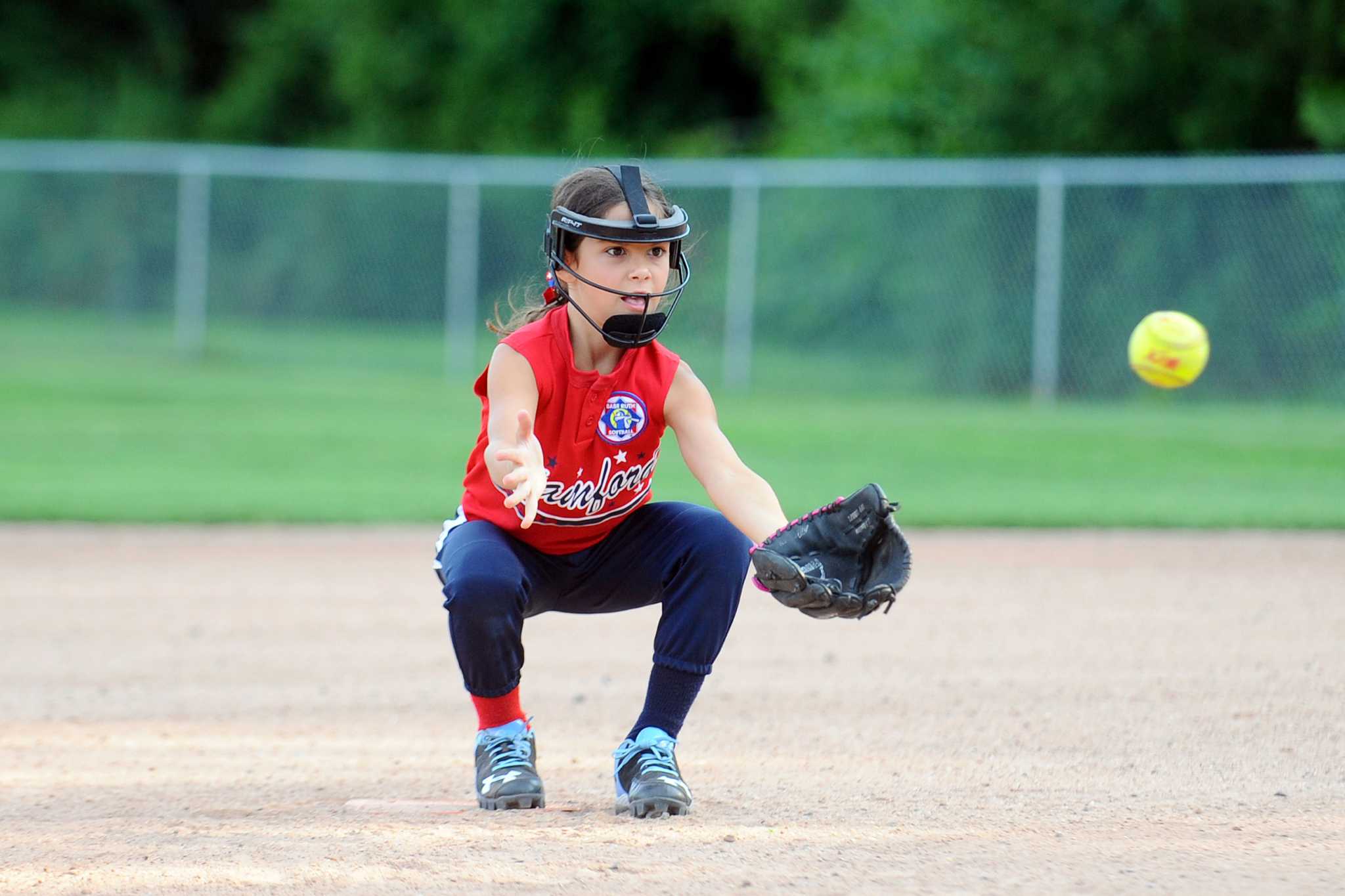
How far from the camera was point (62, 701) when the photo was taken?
4.89m

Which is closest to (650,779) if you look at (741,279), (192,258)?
(741,279)

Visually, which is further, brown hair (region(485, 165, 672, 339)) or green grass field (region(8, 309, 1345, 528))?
green grass field (region(8, 309, 1345, 528))

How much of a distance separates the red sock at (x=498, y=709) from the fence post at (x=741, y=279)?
40.1ft

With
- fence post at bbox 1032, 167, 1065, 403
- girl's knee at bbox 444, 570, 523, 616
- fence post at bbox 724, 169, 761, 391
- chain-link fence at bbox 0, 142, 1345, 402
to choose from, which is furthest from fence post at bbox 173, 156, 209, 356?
girl's knee at bbox 444, 570, 523, 616

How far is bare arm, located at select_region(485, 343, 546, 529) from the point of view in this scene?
3.12 m

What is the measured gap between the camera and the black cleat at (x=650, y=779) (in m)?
3.35

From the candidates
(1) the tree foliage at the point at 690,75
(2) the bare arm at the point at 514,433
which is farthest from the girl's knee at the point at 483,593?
(1) the tree foliage at the point at 690,75

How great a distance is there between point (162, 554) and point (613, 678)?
11.6 ft

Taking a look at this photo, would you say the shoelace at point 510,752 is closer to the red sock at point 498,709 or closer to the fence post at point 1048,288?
the red sock at point 498,709

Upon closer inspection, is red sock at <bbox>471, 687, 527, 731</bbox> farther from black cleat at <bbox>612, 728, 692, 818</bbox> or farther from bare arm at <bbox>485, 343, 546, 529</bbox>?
bare arm at <bbox>485, 343, 546, 529</bbox>

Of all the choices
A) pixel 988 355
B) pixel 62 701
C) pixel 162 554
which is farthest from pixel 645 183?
pixel 988 355

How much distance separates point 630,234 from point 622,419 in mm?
422

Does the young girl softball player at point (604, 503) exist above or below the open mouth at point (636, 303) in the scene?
below

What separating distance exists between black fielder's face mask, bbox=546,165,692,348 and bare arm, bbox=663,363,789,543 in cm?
16
